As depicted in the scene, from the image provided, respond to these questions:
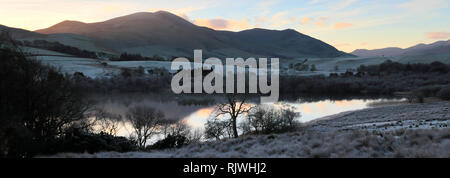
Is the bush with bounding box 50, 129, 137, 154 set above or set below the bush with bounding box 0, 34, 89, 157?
below

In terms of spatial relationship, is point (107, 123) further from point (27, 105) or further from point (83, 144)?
point (83, 144)

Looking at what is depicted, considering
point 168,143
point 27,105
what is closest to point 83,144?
point 27,105

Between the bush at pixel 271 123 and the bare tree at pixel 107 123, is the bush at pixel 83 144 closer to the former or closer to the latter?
the bare tree at pixel 107 123

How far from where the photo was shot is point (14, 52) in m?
13.2

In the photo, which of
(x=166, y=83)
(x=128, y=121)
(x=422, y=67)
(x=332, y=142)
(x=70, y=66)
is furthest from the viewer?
(x=422, y=67)

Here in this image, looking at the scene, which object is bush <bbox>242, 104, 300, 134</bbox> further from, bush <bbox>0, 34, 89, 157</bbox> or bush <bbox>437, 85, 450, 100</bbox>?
bush <bbox>437, 85, 450, 100</bbox>

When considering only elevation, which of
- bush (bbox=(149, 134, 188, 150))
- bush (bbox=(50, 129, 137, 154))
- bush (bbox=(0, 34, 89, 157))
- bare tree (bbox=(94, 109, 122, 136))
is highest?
bush (bbox=(0, 34, 89, 157))

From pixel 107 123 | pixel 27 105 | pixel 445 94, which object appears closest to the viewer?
pixel 27 105

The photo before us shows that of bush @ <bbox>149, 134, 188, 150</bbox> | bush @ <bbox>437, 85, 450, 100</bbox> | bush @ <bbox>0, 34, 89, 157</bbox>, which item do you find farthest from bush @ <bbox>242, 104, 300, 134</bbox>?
bush @ <bbox>437, 85, 450, 100</bbox>

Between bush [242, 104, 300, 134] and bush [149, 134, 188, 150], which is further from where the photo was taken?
bush [242, 104, 300, 134]

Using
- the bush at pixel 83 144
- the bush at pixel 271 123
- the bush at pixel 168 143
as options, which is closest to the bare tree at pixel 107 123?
the bush at pixel 168 143
